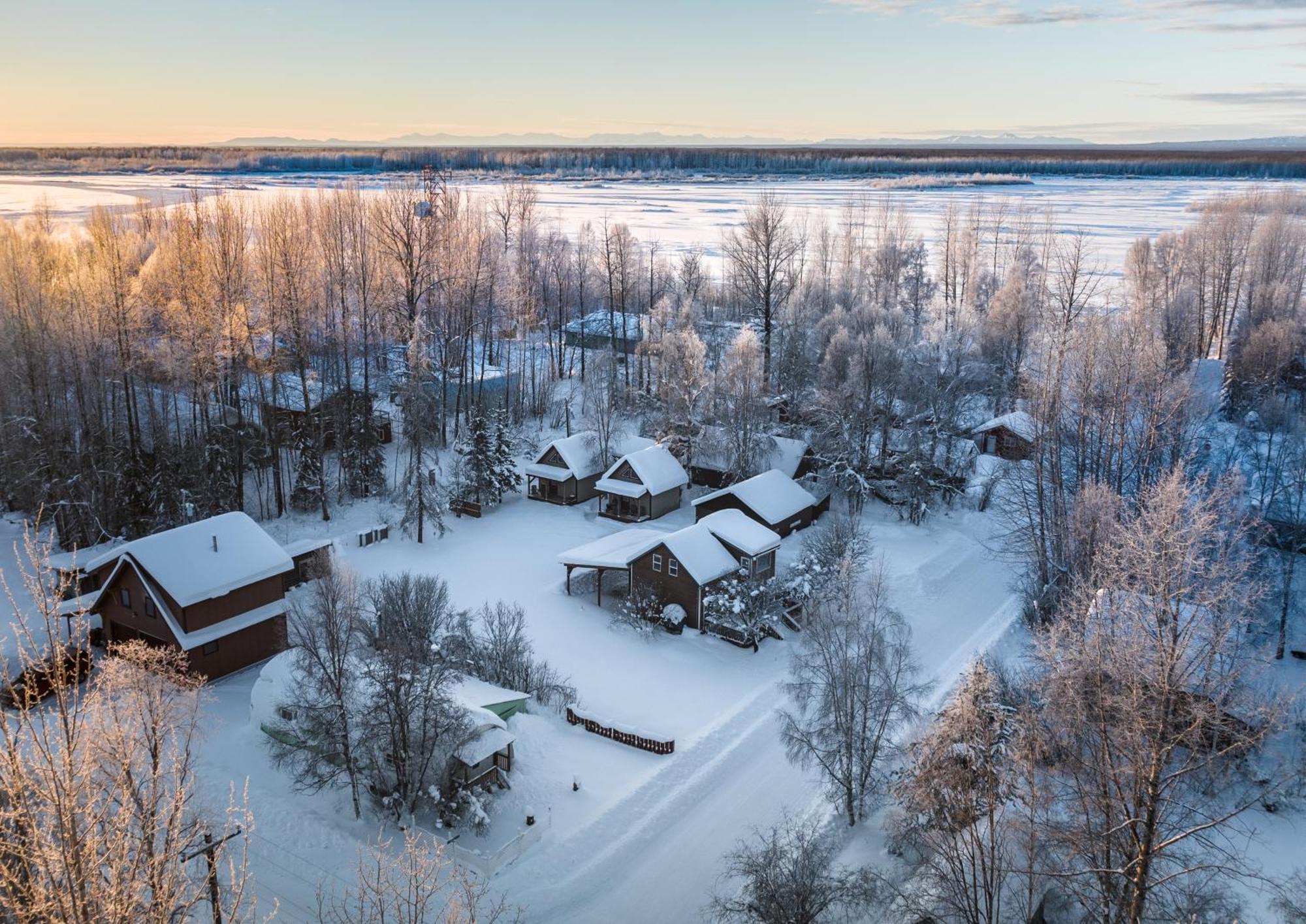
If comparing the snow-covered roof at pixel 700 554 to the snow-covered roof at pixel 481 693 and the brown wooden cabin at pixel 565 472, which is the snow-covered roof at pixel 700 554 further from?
the brown wooden cabin at pixel 565 472

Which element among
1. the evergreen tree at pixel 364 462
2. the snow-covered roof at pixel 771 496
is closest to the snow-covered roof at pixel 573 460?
the snow-covered roof at pixel 771 496

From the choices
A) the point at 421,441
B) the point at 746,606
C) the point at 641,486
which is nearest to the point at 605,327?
the point at 641,486

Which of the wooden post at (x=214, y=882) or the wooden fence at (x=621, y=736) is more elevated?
the wooden post at (x=214, y=882)

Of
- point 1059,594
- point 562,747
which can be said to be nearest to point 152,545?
point 562,747

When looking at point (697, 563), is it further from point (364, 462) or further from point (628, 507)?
point (364, 462)

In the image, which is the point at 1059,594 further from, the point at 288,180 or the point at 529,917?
the point at 288,180

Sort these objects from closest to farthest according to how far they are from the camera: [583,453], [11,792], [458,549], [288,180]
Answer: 1. [11,792]
2. [458,549]
3. [583,453]
4. [288,180]
